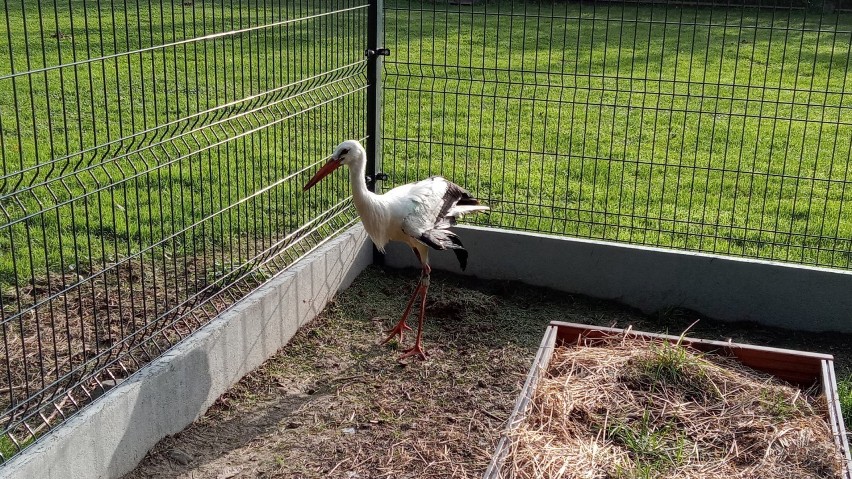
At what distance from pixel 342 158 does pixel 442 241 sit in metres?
0.85

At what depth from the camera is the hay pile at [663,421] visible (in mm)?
3596

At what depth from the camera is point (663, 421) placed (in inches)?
158

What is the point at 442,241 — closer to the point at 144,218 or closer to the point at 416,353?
the point at 416,353

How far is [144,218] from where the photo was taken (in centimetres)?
667

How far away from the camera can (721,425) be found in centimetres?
396

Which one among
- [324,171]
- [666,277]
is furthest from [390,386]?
[666,277]

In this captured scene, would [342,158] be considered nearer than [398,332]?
Yes

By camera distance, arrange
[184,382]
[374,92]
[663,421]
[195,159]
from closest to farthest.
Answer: [663,421], [184,382], [374,92], [195,159]

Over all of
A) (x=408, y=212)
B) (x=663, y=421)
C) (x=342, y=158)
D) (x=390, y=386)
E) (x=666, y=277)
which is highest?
(x=342, y=158)

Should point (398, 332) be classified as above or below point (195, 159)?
below

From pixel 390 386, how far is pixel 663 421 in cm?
196

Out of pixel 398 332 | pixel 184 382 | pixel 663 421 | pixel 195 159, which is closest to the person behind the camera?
pixel 663 421

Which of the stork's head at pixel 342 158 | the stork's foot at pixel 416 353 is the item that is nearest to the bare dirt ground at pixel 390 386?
the stork's foot at pixel 416 353

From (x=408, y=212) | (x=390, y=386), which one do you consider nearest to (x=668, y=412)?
(x=390, y=386)
